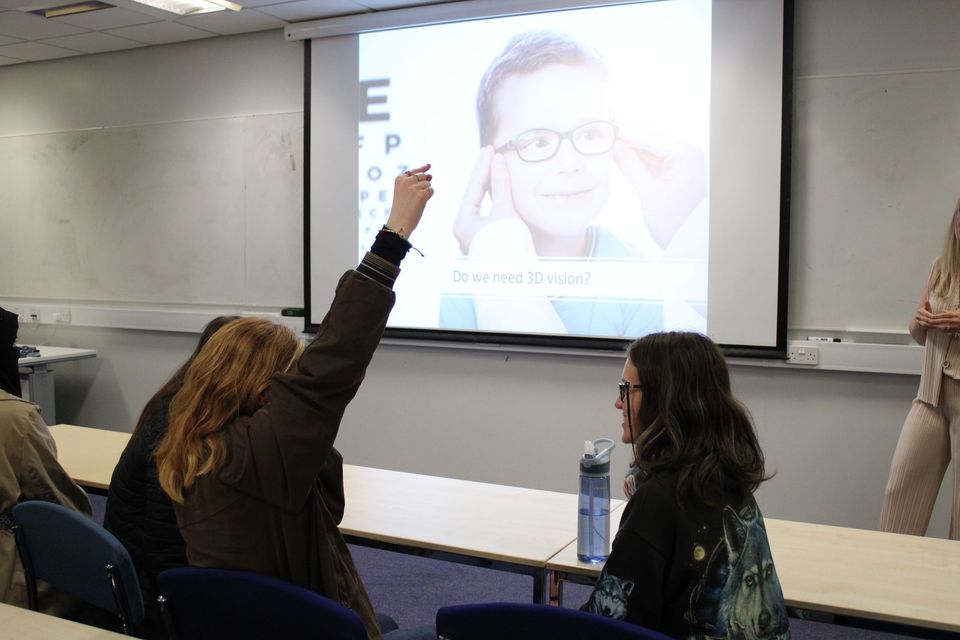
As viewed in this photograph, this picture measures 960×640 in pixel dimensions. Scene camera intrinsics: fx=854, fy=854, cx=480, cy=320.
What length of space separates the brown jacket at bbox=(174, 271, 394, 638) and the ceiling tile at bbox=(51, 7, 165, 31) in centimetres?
395

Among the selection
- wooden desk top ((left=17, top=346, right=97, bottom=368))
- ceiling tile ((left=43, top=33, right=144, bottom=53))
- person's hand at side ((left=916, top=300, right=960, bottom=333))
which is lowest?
wooden desk top ((left=17, top=346, right=97, bottom=368))

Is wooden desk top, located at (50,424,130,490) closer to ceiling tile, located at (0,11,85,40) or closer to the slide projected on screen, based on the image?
the slide projected on screen

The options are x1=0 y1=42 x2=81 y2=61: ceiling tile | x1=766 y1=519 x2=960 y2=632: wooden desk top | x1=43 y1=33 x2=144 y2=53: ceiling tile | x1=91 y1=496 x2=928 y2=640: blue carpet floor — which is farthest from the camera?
x1=0 y1=42 x2=81 y2=61: ceiling tile

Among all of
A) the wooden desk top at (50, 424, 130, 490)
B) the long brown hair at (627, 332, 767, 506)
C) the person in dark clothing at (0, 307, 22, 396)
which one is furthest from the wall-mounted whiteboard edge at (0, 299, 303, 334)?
the long brown hair at (627, 332, 767, 506)

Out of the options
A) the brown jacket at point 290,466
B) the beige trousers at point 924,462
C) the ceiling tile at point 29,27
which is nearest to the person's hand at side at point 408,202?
the brown jacket at point 290,466

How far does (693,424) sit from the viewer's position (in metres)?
1.54

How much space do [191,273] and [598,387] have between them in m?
2.77

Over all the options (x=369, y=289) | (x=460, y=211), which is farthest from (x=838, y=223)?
(x=369, y=289)

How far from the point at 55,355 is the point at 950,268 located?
15.8ft

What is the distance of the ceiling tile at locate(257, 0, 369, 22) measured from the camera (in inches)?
173

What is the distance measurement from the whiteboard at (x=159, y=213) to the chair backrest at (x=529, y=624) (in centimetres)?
388

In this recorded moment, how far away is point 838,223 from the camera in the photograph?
12.0 feet

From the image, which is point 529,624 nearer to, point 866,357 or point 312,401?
point 312,401

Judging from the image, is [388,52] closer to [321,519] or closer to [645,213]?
[645,213]
